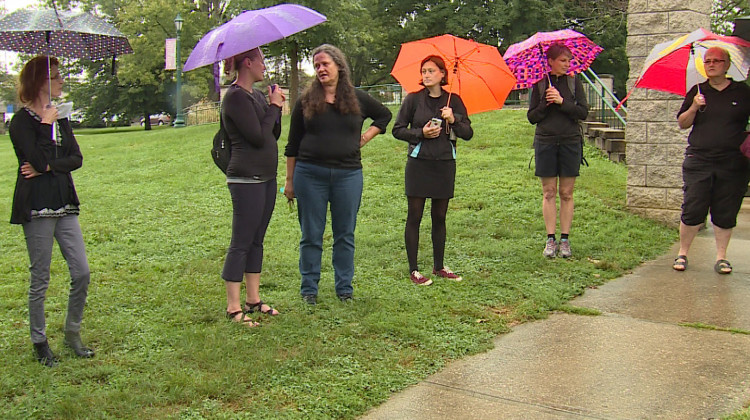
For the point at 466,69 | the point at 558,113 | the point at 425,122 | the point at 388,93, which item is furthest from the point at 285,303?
the point at 388,93

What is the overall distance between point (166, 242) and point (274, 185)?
3.40 metres

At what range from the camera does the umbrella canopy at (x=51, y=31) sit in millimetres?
4371

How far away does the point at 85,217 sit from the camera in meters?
9.75

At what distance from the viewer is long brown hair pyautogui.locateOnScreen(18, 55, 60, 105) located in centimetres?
420

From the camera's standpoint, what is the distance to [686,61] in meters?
6.73

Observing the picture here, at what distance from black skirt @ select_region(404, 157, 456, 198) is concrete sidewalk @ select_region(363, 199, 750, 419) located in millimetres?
1441

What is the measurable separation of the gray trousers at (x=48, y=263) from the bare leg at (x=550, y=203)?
4.35 meters

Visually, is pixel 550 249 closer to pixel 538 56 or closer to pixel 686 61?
pixel 538 56

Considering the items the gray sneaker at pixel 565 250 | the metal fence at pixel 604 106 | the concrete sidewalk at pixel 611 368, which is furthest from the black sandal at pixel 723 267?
the metal fence at pixel 604 106

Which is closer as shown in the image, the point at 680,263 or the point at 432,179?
the point at 432,179

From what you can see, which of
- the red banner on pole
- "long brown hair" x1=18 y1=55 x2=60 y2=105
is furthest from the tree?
"long brown hair" x1=18 y1=55 x2=60 y2=105

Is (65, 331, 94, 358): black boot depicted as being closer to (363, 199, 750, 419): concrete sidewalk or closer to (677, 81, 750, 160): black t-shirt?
(363, 199, 750, 419): concrete sidewalk

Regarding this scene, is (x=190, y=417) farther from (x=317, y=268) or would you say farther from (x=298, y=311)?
(x=317, y=268)

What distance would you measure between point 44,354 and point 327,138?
2333mm
